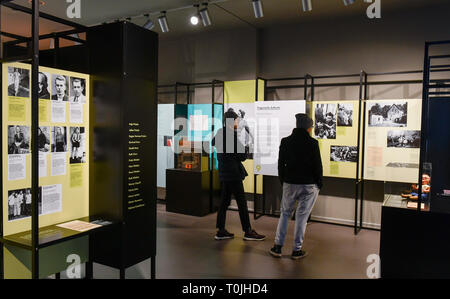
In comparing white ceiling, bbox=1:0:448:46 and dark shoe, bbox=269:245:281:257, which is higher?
white ceiling, bbox=1:0:448:46

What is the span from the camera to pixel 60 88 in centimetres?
247

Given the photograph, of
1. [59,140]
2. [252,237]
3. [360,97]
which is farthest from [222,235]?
[59,140]

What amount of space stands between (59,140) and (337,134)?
170 inches

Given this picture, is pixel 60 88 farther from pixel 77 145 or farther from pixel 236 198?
pixel 236 198

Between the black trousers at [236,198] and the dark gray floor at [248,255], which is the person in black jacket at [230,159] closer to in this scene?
the black trousers at [236,198]

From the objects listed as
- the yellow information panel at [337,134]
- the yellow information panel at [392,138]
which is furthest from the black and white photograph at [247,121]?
the yellow information panel at [392,138]

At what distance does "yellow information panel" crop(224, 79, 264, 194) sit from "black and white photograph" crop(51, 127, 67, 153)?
13.8 ft

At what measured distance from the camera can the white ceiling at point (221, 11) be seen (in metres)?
5.22

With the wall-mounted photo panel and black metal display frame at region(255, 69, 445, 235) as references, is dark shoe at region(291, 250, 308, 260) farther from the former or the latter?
the wall-mounted photo panel

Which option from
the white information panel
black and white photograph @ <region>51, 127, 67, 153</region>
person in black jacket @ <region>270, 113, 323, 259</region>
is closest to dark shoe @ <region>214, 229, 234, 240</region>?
person in black jacket @ <region>270, 113, 323, 259</region>

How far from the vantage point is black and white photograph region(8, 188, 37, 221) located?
2.25m

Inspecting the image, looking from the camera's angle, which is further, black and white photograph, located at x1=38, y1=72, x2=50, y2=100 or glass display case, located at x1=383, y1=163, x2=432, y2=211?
glass display case, located at x1=383, y1=163, x2=432, y2=211

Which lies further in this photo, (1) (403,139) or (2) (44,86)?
(1) (403,139)
